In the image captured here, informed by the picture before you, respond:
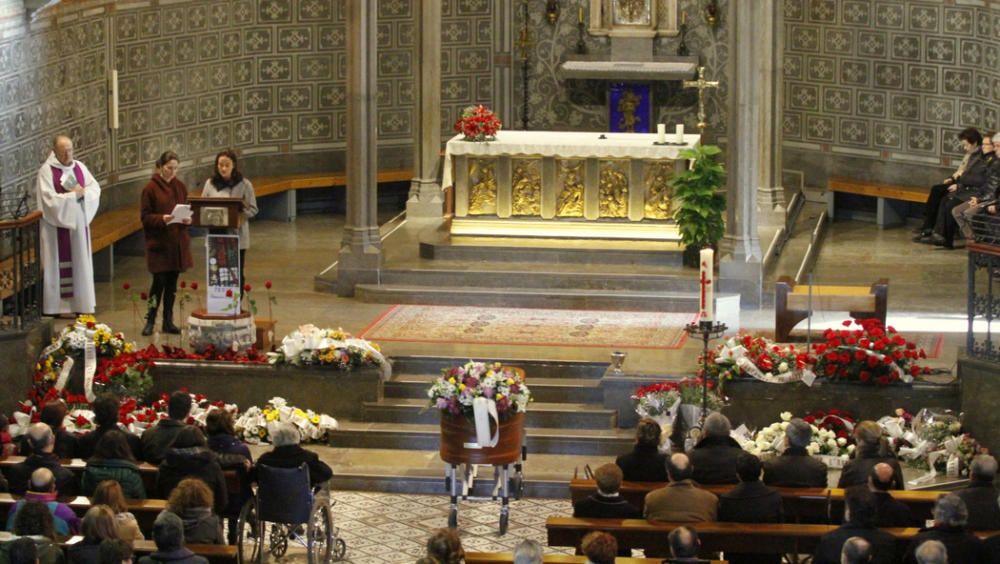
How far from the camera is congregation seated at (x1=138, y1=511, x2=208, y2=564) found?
34.3 feet

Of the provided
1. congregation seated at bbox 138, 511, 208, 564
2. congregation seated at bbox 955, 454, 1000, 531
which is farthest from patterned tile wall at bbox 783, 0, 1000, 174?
congregation seated at bbox 138, 511, 208, 564

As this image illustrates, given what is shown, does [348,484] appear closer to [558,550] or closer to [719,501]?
[558,550]

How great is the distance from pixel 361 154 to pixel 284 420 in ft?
11.7

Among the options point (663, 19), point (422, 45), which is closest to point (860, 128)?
point (663, 19)

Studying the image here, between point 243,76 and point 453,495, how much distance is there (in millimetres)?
9916

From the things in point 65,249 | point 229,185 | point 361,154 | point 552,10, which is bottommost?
point 65,249

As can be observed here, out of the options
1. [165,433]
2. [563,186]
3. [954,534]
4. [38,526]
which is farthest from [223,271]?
[954,534]

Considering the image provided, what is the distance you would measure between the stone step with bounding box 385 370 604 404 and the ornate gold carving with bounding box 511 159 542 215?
371 centimetres

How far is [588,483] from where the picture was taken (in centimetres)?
1240

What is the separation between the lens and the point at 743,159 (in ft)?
57.9

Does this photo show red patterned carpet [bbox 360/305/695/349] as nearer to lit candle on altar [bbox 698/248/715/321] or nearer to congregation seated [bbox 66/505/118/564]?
lit candle on altar [bbox 698/248/715/321]

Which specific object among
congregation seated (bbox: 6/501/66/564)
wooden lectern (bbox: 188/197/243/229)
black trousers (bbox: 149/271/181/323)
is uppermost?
wooden lectern (bbox: 188/197/243/229)

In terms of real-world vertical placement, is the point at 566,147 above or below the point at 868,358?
above

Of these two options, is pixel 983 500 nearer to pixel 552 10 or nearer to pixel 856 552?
pixel 856 552
